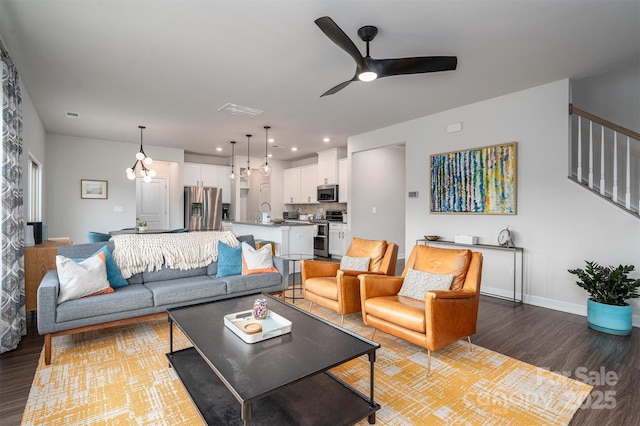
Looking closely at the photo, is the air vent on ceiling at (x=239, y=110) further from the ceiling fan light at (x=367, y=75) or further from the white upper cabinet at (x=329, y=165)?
the white upper cabinet at (x=329, y=165)

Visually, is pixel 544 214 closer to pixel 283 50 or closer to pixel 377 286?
pixel 377 286

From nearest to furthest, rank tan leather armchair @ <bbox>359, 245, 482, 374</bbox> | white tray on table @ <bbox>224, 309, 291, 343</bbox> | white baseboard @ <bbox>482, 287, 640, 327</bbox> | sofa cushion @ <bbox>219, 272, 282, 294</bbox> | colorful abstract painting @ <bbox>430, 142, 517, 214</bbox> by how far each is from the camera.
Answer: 1. white tray on table @ <bbox>224, 309, 291, 343</bbox>
2. tan leather armchair @ <bbox>359, 245, 482, 374</bbox>
3. sofa cushion @ <bbox>219, 272, 282, 294</bbox>
4. white baseboard @ <bbox>482, 287, 640, 327</bbox>
5. colorful abstract painting @ <bbox>430, 142, 517, 214</bbox>

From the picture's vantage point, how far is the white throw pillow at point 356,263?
11.5ft

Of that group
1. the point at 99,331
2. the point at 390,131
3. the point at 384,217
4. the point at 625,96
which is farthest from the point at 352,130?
the point at 99,331

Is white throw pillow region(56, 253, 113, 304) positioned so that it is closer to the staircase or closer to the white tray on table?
the white tray on table

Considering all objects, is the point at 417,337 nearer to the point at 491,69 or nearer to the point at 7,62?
the point at 491,69

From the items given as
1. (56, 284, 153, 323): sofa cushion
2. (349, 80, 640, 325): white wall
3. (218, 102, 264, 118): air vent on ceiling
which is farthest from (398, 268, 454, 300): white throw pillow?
(218, 102, 264, 118): air vent on ceiling

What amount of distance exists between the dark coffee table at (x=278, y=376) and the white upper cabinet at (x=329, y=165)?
18.3 ft

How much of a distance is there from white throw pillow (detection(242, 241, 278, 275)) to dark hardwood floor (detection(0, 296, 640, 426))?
1.92 m

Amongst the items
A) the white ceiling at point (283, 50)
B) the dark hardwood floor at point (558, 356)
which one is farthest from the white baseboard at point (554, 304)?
the white ceiling at point (283, 50)

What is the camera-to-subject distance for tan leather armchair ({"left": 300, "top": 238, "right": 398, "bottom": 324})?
312cm

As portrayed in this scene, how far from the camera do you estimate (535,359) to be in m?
2.58

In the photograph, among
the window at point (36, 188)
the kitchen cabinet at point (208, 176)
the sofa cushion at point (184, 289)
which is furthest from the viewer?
the kitchen cabinet at point (208, 176)

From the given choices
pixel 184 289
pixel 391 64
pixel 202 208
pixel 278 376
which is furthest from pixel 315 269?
pixel 202 208
